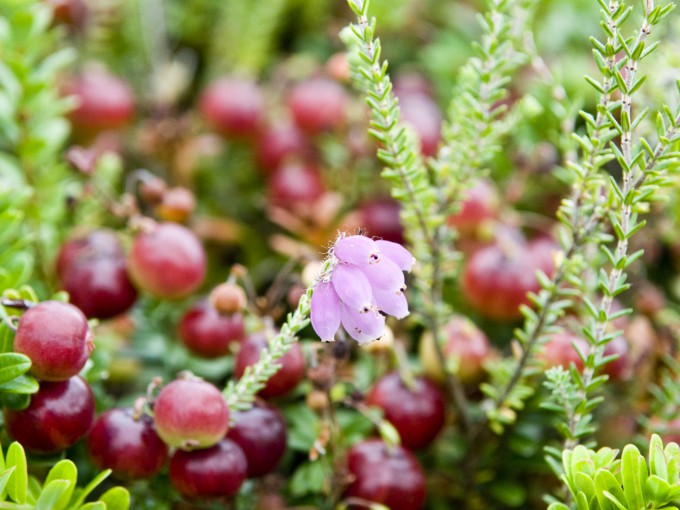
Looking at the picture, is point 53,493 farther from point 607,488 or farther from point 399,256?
point 607,488

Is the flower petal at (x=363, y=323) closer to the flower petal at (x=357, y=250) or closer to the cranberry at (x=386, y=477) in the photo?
the flower petal at (x=357, y=250)

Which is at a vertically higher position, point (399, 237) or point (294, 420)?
point (399, 237)

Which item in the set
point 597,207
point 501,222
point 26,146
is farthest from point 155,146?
point 597,207

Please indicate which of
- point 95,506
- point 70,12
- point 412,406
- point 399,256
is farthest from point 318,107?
point 95,506

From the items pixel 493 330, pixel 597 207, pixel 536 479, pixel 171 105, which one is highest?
pixel 597 207

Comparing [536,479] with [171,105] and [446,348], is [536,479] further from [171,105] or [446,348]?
[171,105]
